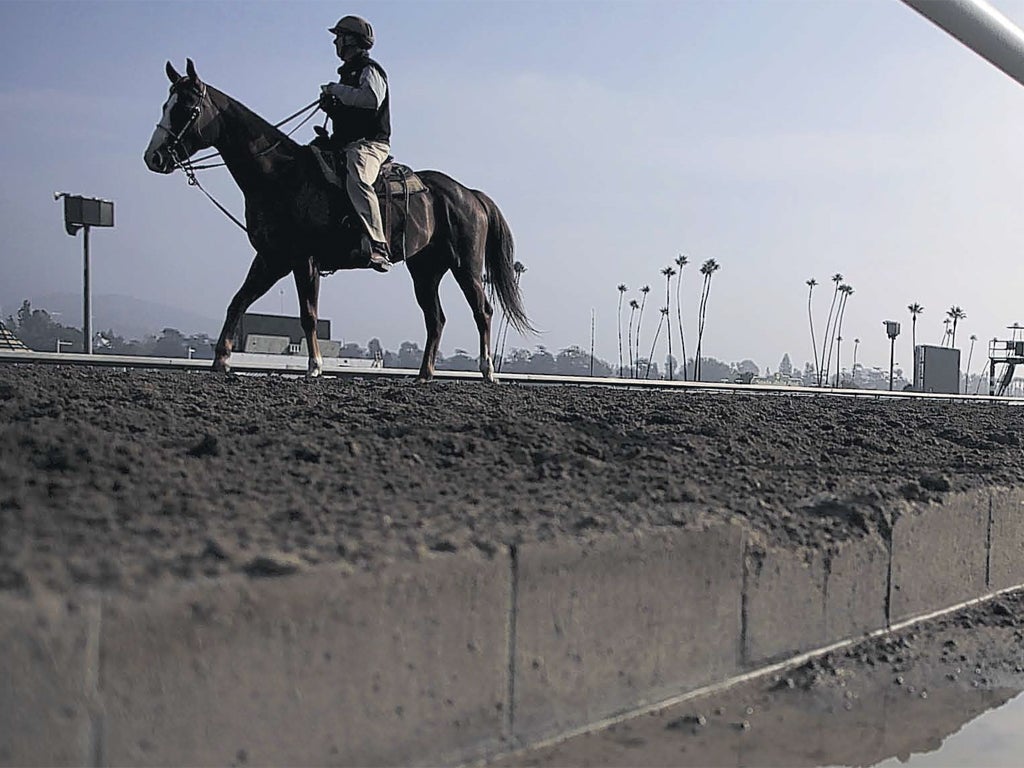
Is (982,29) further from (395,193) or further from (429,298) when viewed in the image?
(429,298)

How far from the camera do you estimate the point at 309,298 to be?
24.2 feet

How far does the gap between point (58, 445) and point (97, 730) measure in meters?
1.58

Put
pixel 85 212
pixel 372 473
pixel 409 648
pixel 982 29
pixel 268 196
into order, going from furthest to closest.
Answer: pixel 85 212
pixel 268 196
pixel 982 29
pixel 372 473
pixel 409 648

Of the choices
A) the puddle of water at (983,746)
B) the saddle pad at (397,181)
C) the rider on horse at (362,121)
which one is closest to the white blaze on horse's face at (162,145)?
the rider on horse at (362,121)

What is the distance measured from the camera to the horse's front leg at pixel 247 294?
7117 mm

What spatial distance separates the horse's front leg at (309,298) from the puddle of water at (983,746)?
5390 millimetres

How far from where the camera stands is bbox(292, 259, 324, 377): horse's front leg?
7344 millimetres

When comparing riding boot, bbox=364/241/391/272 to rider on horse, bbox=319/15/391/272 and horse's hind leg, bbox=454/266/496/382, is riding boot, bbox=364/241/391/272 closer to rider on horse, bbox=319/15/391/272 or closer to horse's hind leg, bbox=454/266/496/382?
rider on horse, bbox=319/15/391/272

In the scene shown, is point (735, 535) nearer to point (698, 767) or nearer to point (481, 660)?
point (698, 767)

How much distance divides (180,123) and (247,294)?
1300 millimetres

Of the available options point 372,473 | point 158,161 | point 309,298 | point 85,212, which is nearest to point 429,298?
point 309,298

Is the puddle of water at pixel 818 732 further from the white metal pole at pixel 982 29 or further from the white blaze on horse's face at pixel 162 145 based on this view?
the white blaze on horse's face at pixel 162 145

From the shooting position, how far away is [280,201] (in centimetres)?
709

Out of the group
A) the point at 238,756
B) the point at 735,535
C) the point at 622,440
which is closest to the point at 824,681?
the point at 735,535
